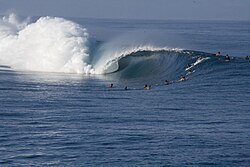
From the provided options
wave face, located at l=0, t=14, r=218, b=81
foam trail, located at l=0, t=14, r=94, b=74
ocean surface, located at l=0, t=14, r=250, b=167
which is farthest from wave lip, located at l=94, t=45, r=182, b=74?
foam trail, located at l=0, t=14, r=94, b=74

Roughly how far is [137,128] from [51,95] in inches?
538

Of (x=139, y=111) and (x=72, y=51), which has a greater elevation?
(x=72, y=51)

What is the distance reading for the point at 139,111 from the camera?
113 feet

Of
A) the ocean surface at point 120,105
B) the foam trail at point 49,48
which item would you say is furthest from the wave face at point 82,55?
the ocean surface at point 120,105

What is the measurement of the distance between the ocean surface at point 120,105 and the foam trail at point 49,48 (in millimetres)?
173

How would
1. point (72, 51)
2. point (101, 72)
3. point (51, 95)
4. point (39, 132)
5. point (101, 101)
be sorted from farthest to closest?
point (72, 51) → point (101, 72) → point (51, 95) → point (101, 101) → point (39, 132)

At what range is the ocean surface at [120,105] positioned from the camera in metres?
24.5

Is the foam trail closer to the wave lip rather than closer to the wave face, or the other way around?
the wave face

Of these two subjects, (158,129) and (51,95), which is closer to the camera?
(158,129)

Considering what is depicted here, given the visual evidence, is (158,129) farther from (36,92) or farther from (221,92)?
(36,92)

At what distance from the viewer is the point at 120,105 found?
122ft

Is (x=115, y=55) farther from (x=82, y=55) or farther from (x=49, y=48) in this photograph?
(x=49, y=48)

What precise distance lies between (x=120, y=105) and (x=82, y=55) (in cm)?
3044

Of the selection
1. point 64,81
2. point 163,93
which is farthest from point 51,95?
point 64,81
